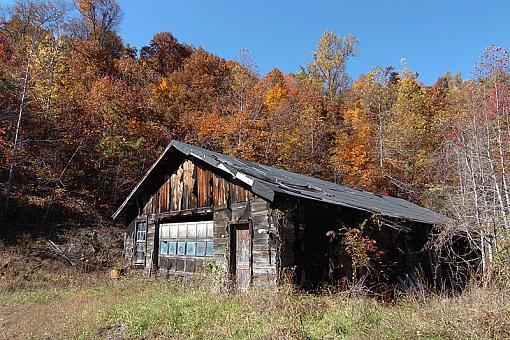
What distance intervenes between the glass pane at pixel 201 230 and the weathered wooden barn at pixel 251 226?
1.4 inches

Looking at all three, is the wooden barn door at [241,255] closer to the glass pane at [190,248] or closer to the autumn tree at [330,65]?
the glass pane at [190,248]

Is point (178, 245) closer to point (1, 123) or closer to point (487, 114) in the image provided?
point (487, 114)

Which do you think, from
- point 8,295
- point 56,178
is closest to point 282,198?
point 8,295

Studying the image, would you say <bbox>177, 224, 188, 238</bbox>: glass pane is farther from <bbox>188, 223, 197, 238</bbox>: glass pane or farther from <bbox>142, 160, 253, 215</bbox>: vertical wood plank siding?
<bbox>142, 160, 253, 215</bbox>: vertical wood plank siding

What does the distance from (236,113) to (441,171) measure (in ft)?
58.3

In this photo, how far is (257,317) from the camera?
6.92 m

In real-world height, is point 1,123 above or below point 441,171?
above

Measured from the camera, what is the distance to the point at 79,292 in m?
11.6

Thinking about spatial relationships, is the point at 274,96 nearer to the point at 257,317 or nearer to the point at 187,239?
the point at 187,239

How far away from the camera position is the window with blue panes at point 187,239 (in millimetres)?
12617

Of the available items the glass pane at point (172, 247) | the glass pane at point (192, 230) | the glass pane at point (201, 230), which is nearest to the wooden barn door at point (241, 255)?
the glass pane at point (201, 230)

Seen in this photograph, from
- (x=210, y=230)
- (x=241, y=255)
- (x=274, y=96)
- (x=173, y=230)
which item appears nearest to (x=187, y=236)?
(x=173, y=230)

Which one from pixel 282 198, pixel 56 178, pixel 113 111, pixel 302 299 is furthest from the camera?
pixel 113 111

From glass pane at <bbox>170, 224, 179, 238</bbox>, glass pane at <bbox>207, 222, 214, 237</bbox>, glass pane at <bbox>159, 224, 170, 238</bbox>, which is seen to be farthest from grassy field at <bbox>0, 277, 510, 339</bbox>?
glass pane at <bbox>159, 224, 170, 238</bbox>
